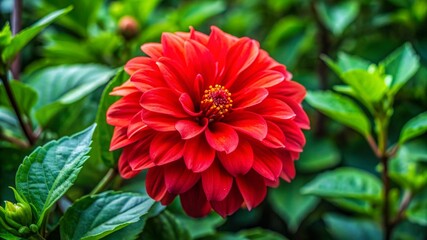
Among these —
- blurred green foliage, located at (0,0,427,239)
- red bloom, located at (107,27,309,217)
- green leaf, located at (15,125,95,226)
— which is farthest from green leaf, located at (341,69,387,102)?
green leaf, located at (15,125,95,226)

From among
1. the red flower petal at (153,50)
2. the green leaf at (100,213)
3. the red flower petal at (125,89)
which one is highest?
the red flower petal at (153,50)

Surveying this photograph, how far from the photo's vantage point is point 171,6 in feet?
4.99

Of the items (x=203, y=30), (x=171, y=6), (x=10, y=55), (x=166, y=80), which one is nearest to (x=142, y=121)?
(x=166, y=80)

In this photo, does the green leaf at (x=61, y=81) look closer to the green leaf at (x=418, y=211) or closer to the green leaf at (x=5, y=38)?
the green leaf at (x=5, y=38)

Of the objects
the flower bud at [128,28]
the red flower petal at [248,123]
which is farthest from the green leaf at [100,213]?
the flower bud at [128,28]

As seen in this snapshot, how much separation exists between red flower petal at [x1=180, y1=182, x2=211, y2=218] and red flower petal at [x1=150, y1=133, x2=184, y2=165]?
5cm

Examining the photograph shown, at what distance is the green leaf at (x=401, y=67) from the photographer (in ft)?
2.65

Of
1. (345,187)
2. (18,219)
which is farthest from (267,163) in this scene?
(345,187)

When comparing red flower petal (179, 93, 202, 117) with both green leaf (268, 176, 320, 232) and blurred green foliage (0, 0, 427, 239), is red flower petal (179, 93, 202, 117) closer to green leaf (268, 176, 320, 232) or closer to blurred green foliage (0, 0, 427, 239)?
blurred green foliage (0, 0, 427, 239)

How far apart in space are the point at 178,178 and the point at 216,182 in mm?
37

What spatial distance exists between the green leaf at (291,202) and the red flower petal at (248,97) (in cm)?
42

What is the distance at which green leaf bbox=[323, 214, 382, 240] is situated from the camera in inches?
40.3

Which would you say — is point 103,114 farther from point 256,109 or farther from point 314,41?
point 314,41

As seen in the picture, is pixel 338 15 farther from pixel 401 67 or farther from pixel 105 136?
pixel 105 136
